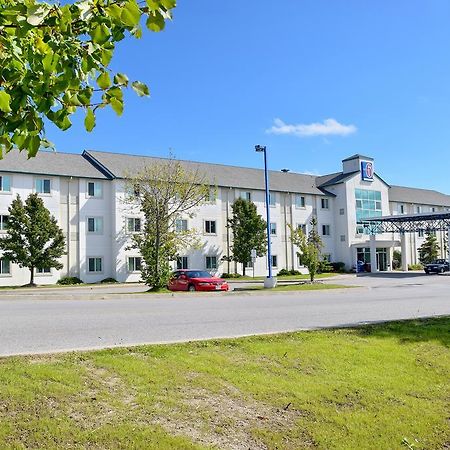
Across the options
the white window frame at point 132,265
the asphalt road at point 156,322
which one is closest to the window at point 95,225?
the white window frame at point 132,265

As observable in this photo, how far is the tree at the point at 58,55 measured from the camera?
8.73 ft

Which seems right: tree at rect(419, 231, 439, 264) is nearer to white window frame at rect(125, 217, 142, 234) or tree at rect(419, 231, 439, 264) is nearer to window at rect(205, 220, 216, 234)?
window at rect(205, 220, 216, 234)

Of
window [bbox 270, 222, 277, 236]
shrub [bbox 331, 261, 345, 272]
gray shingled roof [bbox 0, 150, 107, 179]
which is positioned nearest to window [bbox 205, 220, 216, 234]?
window [bbox 270, 222, 277, 236]

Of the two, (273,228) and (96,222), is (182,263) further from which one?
(273,228)

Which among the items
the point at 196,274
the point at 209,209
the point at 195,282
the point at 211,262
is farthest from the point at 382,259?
the point at 195,282

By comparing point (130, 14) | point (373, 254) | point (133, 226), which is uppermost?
point (133, 226)

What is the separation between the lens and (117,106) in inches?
119

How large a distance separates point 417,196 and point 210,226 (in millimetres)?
36980

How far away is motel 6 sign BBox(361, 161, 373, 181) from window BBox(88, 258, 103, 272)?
115ft

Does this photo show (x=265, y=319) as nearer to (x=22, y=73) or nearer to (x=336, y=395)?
(x=336, y=395)

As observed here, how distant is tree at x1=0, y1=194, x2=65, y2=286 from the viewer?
37125 mm

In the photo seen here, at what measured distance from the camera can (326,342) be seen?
905 centimetres

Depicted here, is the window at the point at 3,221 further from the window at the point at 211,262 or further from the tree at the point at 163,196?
the window at the point at 211,262

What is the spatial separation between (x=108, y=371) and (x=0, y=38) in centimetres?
501
